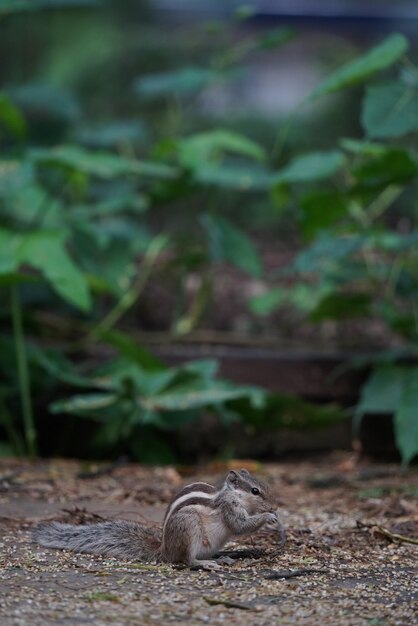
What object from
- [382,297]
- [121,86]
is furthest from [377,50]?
[121,86]

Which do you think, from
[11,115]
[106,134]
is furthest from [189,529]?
[106,134]

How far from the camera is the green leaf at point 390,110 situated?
445 cm

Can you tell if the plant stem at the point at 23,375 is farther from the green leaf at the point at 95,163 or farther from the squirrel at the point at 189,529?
the squirrel at the point at 189,529

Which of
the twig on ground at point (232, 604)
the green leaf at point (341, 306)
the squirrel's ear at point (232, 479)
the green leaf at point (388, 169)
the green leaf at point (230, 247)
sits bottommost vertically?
the twig on ground at point (232, 604)

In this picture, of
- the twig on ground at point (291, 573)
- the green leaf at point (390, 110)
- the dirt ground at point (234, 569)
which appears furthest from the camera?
the green leaf at point (390, 110)

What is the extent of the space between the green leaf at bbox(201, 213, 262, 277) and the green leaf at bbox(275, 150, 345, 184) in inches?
26.0

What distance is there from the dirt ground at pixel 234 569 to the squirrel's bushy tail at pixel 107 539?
0.05m

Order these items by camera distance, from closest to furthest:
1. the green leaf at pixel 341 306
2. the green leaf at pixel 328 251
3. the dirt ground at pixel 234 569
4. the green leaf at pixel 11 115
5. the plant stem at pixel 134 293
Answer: the dirt ground at pixel 234 569 < the green leaf at pixel 328 251 < the green leaf at pixel 11 115 < the green leaf at pixel 341 306 < the plant stem at pixel 134 293

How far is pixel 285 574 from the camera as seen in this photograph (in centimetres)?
281

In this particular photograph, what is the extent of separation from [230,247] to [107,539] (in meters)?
3.10

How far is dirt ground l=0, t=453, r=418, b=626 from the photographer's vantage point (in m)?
2.43

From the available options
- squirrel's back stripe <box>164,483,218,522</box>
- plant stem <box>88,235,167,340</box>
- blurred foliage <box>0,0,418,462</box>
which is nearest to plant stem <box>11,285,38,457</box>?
blurred foliage <box>0,0,418,462</box>

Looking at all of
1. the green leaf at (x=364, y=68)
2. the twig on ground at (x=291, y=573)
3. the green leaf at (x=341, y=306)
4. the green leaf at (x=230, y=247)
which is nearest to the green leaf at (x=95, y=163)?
the green leaf at (x=230, y=247)

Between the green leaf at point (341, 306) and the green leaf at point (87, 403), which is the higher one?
the green leaf at point (341, 306)
